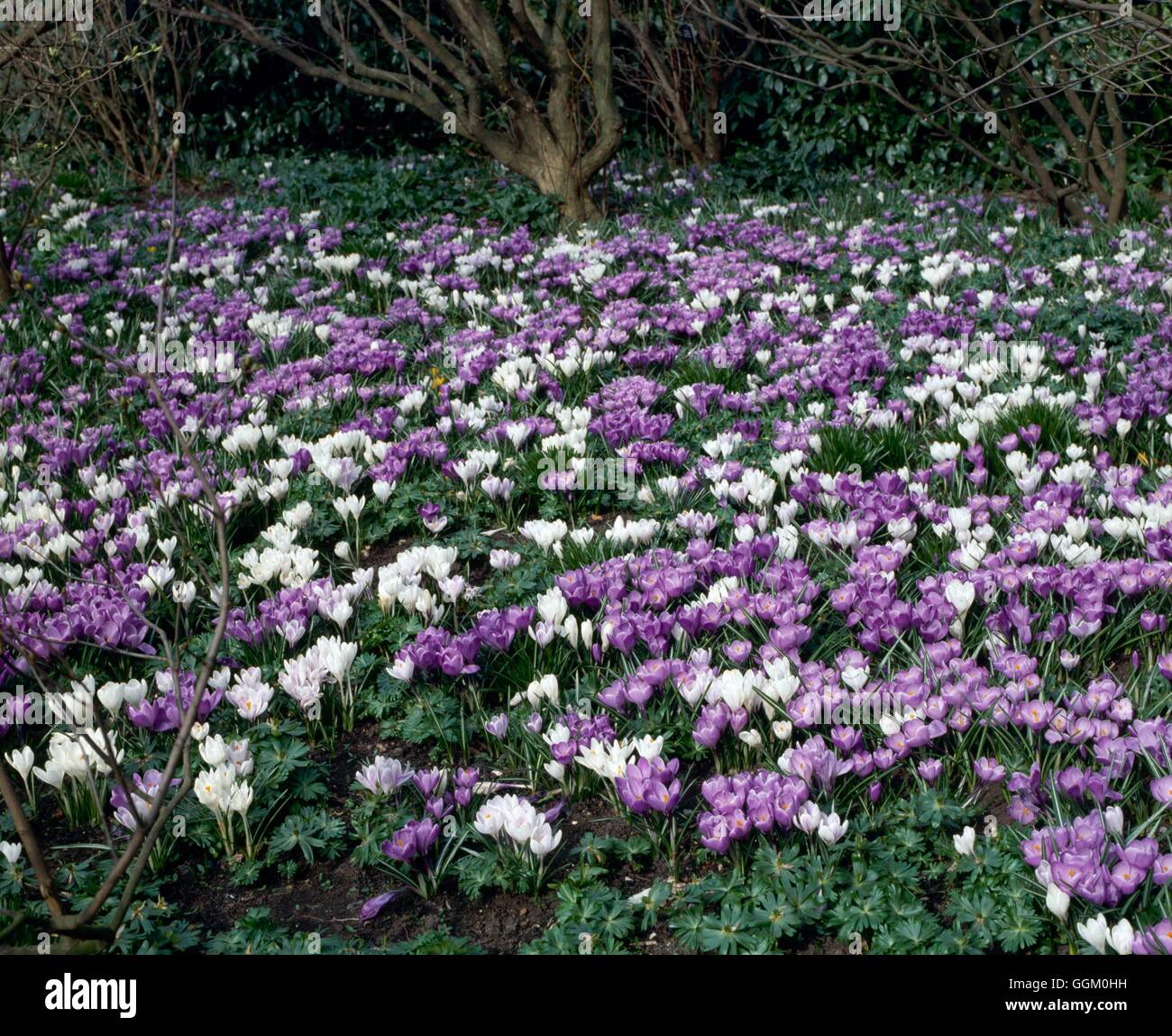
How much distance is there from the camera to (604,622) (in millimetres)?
3273

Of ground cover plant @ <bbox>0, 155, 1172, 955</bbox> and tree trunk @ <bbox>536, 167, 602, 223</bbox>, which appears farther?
tree trunk @ <bbox>536, 167, 602, 223</bbox>

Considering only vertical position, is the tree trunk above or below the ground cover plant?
above

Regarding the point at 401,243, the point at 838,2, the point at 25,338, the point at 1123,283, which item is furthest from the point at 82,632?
the point at 838,2

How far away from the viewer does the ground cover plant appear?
243 centimetres

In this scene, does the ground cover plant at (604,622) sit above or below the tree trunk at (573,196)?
below

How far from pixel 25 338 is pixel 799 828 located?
5527 millimetres

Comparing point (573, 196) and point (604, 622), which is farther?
point (573, 196)

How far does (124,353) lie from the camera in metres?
6.21

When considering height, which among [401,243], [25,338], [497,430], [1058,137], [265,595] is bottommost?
[265,595]

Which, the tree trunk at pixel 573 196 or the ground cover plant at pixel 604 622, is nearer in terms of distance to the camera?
the ground cover plant at pixel 604 622

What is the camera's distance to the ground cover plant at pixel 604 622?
2.43m

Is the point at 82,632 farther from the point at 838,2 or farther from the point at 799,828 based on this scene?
the point at 838,2

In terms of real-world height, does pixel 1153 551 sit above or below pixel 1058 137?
below
